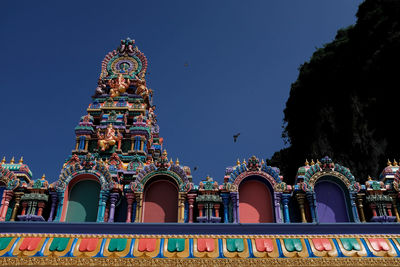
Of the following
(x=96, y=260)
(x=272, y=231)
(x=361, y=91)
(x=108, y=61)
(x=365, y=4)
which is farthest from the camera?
(x=365, y=4)

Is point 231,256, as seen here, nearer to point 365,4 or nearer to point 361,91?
point 361,91

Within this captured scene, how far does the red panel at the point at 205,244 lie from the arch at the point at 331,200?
147 inches

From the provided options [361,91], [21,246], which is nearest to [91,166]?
[21,246]

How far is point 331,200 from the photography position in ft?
41.6

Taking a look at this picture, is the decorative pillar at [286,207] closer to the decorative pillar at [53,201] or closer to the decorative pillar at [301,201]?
the decorative pillar at [301,201]

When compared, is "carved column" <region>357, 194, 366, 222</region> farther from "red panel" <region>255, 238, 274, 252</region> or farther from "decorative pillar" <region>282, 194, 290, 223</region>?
"red panel" <region>255, 238, 274, 252</region>

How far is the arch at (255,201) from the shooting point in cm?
1246

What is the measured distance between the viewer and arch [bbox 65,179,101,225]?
12539 millimetres

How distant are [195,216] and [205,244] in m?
1.80

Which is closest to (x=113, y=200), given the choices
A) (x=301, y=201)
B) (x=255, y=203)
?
(x=255, y=203)

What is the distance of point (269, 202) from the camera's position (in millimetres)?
12680

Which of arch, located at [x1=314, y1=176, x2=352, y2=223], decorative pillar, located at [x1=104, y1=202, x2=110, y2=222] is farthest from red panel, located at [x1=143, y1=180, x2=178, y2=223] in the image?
arch, located at [x1=314, y1=176, x2=352, y2=223]

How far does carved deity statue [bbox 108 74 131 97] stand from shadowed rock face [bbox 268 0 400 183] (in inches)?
703

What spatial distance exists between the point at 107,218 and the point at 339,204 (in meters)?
7.63
